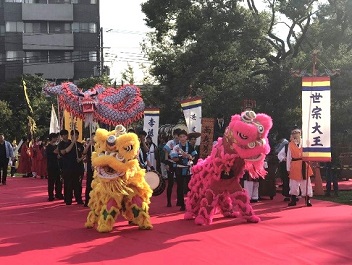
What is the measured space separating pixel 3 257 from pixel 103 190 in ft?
6.19

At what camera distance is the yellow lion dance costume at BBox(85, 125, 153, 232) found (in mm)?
7258

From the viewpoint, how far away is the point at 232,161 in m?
7.81

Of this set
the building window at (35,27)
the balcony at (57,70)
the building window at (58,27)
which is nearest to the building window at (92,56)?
the balcony at (57,70)

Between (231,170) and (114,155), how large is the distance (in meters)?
1.76

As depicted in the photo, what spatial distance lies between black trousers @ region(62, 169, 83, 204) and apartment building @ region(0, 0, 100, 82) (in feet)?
102

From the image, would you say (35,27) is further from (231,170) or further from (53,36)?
(231,170)

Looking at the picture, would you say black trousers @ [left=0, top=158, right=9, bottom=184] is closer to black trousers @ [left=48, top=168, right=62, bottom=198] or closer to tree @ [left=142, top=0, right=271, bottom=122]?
black trousers @ [left=48, top=168, right=62, bottom=198]

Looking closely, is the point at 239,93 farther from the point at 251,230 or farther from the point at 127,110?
the point at 251,230

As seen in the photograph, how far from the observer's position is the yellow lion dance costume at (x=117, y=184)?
286 inches

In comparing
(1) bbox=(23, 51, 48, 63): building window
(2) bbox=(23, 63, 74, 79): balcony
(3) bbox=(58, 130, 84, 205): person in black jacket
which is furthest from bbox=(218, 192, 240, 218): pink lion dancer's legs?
(1) bbox=(23, 51, 48, 63): building window

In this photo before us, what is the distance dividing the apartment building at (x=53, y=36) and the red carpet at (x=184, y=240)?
32905 millimetres

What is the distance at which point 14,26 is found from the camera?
135ft

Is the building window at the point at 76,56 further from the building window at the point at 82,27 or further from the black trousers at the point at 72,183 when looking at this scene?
the black trousers at the point at 72,183

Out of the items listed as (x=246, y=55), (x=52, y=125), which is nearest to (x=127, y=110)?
(x=52, y=125)
